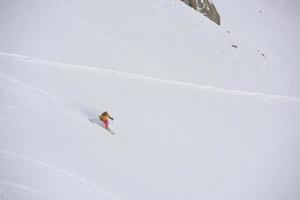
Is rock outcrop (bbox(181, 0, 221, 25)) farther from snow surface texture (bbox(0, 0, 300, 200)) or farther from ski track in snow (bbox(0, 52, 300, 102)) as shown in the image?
ski track in snow (bbox(0, 52, 300, 102))

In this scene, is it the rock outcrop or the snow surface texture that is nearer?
the snow surface texture

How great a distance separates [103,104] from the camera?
1653 centimetres

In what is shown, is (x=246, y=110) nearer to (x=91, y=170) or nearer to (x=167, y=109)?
(x=167, y=109)

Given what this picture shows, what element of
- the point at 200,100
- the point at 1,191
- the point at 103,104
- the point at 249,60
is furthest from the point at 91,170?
the point at 249,60

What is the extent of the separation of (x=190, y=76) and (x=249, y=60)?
7289 millimetres

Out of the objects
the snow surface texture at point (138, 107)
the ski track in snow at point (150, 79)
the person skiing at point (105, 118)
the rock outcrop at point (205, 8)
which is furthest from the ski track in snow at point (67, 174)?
the rock outcrop at point (205, 8)

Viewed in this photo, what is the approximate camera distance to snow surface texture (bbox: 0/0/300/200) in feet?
41.1

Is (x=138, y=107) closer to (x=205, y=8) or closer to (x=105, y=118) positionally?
(x=105, y=118)

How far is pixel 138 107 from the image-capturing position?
17734 mm

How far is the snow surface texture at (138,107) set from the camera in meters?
12.5

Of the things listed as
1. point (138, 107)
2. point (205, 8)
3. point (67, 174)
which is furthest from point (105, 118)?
point (205, 8)

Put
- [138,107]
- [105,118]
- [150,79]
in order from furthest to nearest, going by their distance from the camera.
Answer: [150,79] → [138,107] → [105,118]

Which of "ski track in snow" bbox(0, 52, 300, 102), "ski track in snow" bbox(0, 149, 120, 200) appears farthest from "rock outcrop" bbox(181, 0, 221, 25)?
"ski track in snow" bbox(0, 149, 120, 200)

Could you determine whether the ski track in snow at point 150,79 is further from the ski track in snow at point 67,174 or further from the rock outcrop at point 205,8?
the rock outcrop at point 205,8
